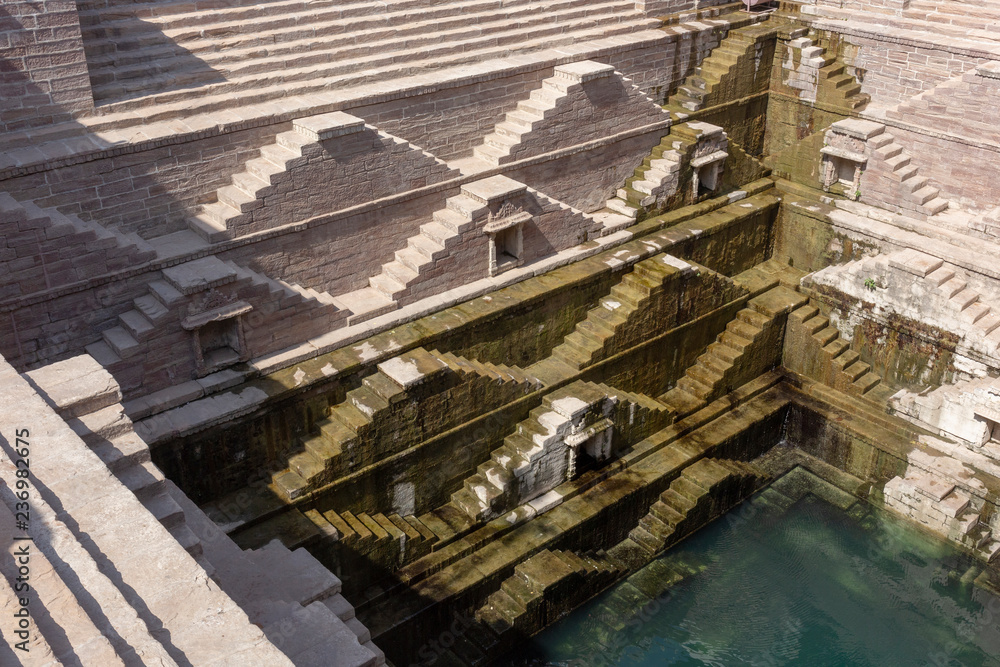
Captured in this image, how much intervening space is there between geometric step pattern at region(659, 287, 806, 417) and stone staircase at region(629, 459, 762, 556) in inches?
54.2

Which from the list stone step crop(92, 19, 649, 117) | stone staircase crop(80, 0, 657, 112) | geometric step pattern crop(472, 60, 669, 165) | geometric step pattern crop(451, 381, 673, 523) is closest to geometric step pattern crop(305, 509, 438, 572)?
geometric step pattern crop(451, 381, 673, 523)

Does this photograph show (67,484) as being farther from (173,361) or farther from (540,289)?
(540,289)

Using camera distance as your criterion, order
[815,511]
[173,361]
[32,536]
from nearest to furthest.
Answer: [32,536], [173,361], [815,511]

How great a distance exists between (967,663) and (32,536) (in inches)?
518

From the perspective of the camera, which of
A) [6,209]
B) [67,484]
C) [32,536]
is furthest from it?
[6,209]

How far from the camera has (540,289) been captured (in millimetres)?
16469

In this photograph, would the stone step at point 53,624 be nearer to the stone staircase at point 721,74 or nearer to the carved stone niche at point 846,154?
the stone staircase at point 721,74

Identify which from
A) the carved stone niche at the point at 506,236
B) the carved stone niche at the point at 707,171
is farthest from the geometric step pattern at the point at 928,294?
the carved stone niche at the point at 506,236

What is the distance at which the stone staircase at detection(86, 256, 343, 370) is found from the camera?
12945 mm

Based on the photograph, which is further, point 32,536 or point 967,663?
point 967,663

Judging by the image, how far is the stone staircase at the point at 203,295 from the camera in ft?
42.5

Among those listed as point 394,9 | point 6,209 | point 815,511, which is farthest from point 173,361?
point 815,511

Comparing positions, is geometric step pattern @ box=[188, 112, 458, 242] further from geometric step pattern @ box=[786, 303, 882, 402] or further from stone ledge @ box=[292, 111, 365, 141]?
geometric step pattern @ box=[786, 303, 882, 402]

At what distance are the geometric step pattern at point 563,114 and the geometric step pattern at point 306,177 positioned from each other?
2168mm
